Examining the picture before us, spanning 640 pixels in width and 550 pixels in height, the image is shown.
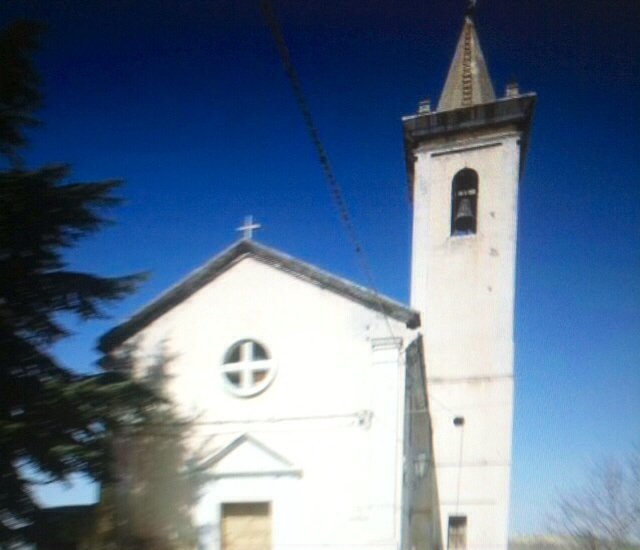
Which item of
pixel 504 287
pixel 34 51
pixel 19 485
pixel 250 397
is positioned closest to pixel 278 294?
pixel 250 397

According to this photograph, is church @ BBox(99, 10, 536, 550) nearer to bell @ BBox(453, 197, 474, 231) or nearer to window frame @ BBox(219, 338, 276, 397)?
window frame @ BBox(219, 338, 276, 397)

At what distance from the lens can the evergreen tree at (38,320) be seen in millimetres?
6652

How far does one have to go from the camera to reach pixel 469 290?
11594mm

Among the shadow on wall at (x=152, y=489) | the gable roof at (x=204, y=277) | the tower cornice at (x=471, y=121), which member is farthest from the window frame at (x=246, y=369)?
the tower cornice at (x=471, y=121)

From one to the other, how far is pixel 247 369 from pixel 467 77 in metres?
10.1

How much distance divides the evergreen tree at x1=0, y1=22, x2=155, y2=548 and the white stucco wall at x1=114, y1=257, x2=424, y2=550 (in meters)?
1.05

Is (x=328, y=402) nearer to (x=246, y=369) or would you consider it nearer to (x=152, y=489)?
(x=246, y=369)

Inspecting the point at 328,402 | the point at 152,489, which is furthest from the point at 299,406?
the point at 152,489

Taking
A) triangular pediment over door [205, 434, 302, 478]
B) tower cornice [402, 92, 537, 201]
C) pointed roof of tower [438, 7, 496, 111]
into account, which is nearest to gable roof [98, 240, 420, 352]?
triangular pediment over door [205, 434, 302, 478]

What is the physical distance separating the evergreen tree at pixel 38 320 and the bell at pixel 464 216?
7386 millimetres

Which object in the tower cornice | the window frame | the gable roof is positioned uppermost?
the tower cornice

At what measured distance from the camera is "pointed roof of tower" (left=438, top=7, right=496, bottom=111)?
45.2 ft

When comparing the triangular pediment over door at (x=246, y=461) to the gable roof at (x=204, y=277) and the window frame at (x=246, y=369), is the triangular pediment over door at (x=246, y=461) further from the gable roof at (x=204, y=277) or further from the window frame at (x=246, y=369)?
the gable roof at (x=204, y=277)

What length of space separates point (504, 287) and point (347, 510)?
626 cm
